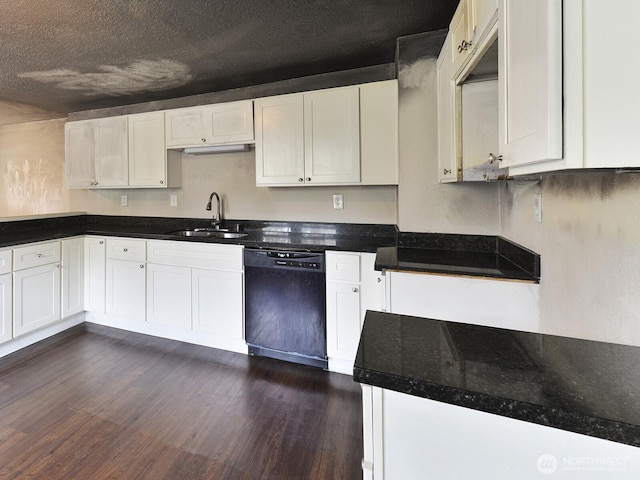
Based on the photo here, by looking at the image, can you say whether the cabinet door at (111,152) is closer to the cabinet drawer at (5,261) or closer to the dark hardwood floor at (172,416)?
the cabinet drawer at (5,261)

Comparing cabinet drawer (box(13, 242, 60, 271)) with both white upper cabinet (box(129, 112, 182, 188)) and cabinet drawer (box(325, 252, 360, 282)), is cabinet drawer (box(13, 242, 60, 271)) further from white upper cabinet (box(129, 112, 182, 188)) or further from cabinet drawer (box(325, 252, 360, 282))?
cabinet drawer (box(325, 252, 360, 282))

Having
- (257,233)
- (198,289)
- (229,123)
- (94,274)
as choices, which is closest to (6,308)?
(94,274)

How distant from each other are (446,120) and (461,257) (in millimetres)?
782

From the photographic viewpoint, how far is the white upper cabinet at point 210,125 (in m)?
2.85

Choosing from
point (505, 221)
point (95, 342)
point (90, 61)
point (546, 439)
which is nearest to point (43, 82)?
point (90, 61)

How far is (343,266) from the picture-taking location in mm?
2346

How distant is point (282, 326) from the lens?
8.25 ft

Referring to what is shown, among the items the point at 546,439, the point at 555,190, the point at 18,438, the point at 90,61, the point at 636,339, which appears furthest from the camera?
the point at 90,61

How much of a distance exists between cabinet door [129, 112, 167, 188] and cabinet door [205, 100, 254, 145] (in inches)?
21.8

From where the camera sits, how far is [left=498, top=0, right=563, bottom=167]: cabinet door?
660mm

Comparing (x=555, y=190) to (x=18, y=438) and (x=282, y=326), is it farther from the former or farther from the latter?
(x=18, y=438)

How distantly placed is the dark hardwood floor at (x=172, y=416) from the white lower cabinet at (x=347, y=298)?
0.22 m

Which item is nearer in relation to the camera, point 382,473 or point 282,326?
point 382,473

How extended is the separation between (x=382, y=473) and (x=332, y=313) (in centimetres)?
171
